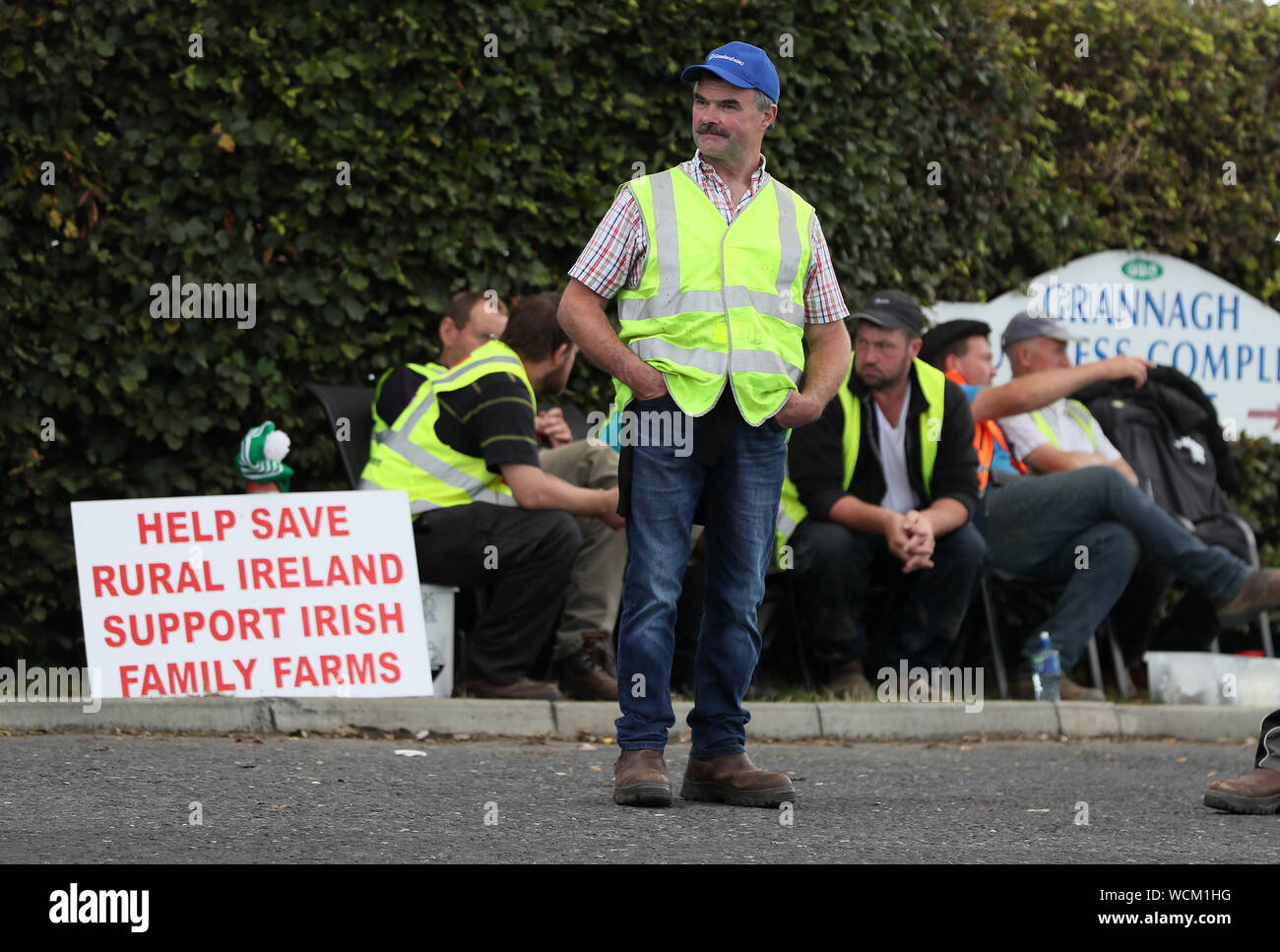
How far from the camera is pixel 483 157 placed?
855 cm

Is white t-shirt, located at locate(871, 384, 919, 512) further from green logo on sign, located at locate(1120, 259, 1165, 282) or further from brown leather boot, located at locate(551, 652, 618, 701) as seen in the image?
green logo on sign, located at locate(1120, 259, 1165, 282)

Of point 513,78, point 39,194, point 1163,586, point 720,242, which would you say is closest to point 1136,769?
point 1163,586

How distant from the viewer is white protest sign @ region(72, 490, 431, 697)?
24.3ft

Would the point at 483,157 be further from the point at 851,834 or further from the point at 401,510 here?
the point at 851,834

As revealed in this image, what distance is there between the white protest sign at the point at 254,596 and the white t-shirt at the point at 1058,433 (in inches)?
Result: 128

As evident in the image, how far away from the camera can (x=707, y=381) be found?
17.5 ft

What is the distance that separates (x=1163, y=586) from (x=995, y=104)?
273 centimetres

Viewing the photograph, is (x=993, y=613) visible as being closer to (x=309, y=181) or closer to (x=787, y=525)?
(x=787, y=525)

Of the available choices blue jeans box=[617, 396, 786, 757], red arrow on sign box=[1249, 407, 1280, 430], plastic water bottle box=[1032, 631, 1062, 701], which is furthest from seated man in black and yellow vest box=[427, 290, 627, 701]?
red arrow on sign box=[1249, 407, 1280, 430]

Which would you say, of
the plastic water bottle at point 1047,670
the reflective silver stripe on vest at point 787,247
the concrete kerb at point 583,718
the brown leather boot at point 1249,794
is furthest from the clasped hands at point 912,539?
the reflective silver stripe on vest at point 787,247

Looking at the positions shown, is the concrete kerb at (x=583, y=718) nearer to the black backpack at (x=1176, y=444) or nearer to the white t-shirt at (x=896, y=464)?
the white t-shirt at (x=896, y=464)

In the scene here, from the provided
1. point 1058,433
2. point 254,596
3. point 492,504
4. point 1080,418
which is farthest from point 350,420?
point 1080,418

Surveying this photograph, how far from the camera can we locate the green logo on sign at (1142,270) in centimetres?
1057

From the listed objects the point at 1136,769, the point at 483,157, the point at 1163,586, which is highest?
the point at 483,157
